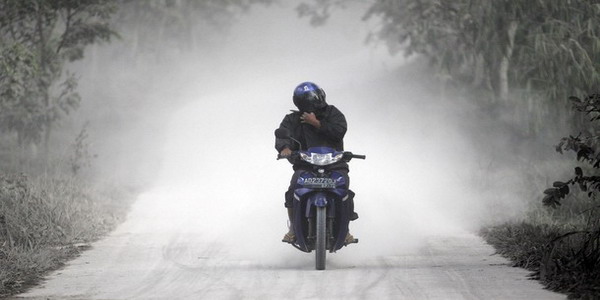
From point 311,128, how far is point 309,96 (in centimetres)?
41

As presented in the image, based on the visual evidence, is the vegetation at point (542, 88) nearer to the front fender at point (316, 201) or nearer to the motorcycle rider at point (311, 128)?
the front fender at point (316, 201)

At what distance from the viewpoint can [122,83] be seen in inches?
2445

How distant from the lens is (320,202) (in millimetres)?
11031

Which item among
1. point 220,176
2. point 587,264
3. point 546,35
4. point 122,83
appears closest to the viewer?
point 587,264

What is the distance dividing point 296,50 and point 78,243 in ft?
229

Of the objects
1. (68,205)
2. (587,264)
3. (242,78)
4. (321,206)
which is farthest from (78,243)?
(242,78)

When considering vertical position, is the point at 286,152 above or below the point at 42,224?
above

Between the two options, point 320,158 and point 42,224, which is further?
point 42,224

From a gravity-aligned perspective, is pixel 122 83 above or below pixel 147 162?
above

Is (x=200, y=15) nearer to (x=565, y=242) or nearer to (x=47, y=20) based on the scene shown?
(x=47, y=20)

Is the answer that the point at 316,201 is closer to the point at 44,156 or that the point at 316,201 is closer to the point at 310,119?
the point at 310,119

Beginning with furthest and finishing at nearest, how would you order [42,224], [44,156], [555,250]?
[44,156], [42,224], [555,250]

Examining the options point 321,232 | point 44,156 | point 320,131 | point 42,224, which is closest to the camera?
point 321,232

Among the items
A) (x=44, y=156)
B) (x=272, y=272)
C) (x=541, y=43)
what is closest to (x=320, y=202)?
(x=272, y=272)
